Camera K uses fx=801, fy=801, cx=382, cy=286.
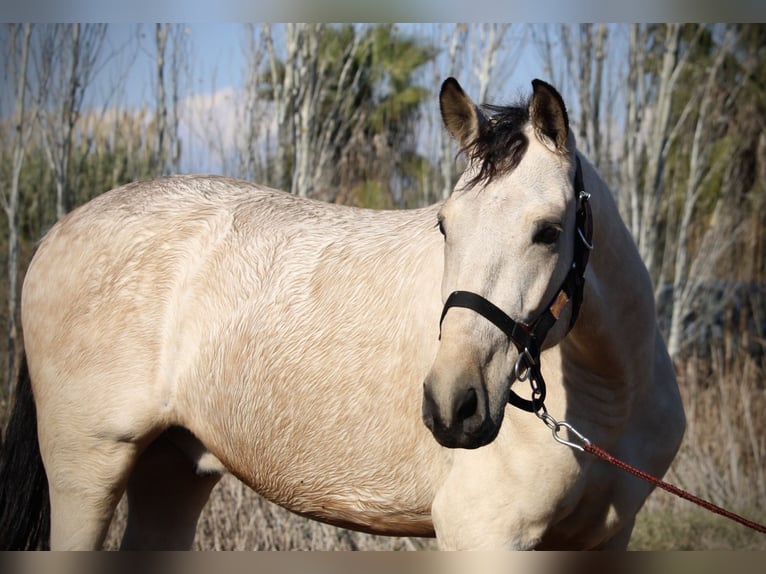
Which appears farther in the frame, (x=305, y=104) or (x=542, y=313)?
(x=305, y=104)

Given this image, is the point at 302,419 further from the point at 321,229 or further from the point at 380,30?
the point at 380,30

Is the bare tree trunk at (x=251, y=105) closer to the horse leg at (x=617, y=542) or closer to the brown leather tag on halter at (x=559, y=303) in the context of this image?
the horse leg at (x=617, y=542)

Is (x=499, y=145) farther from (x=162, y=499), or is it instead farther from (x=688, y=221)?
(x=688, y=221)

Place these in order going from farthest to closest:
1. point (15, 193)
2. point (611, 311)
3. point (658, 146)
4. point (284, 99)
Answer: 1. point (658, 146)
2. point (284, 99)
3. point (15, 193)
4. point (611, 311)

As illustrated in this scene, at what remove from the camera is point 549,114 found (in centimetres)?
219

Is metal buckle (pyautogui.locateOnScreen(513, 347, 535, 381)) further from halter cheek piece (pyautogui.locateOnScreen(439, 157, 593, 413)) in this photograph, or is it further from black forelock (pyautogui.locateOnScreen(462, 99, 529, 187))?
black forelock (pyautogui.locateOnScreen(462, 99, 529, 187))

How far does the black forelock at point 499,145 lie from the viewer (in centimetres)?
214

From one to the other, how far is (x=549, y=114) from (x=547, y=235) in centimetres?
36

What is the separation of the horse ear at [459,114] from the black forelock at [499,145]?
3 centimetres

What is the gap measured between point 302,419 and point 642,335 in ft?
4.03

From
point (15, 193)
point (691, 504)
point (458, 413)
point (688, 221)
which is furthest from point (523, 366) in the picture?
point (688, 221)

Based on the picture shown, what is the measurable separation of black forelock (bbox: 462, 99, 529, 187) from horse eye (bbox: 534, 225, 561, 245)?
19 centimetres

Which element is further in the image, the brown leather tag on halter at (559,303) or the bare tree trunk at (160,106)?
the bare tree trunk at (160,106)

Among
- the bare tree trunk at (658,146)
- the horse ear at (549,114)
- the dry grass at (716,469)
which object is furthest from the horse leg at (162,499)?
the bare tree trunk at (658,146)
